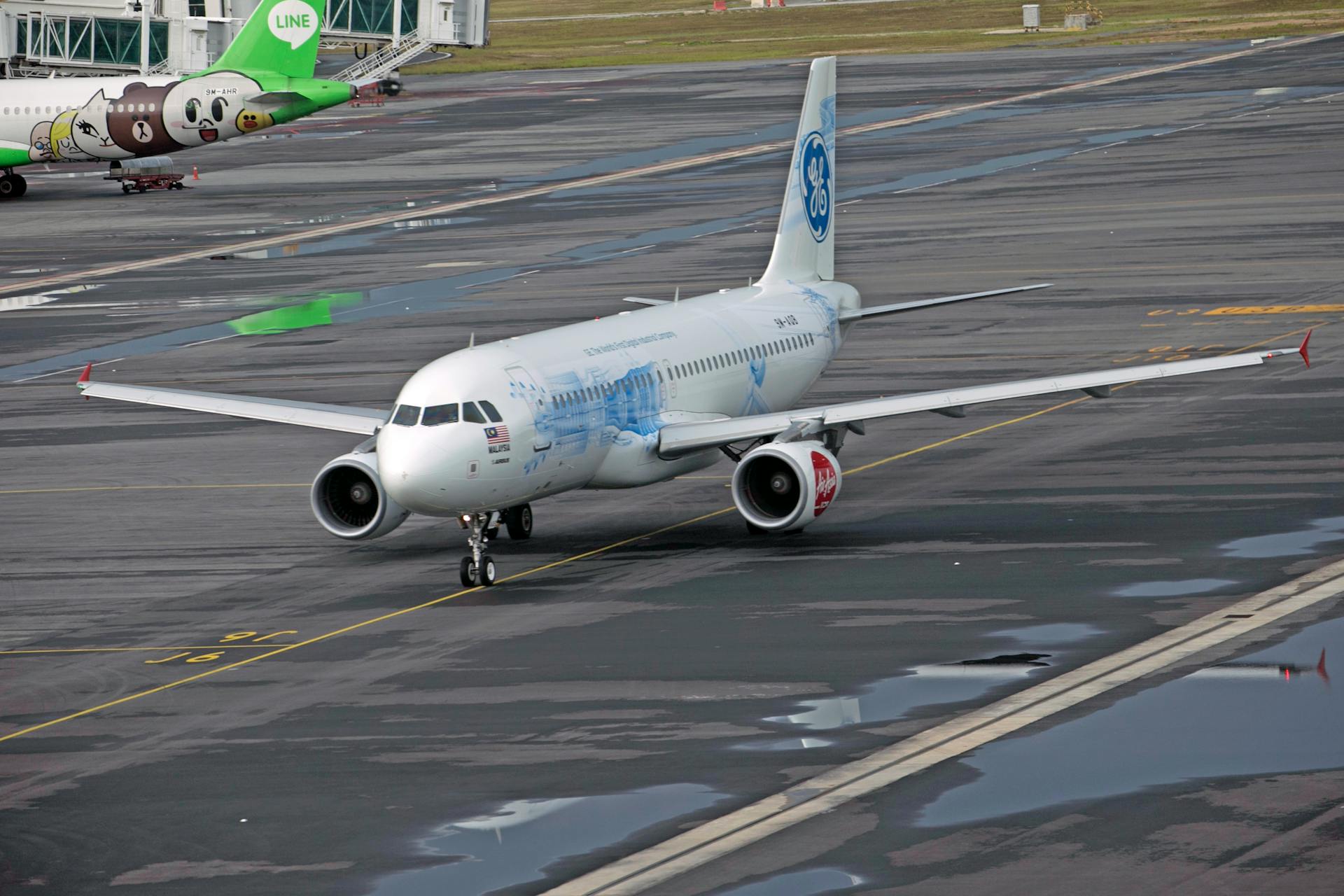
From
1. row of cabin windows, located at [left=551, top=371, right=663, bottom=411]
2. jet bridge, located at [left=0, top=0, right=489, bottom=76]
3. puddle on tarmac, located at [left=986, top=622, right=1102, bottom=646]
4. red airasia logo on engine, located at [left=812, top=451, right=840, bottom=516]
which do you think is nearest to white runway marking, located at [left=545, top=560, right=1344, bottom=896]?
puddle on tarmac, located at [left=986, top=622, right=1102, bottom=646]

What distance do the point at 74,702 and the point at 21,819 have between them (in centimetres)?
469

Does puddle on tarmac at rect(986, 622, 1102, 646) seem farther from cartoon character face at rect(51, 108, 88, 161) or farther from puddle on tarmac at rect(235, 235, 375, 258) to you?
cartoon character face at rect(51, 108, 88, 161)

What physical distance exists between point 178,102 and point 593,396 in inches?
2821

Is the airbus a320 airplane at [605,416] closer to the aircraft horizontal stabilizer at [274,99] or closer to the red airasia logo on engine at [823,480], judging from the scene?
the red airasia logo on engine at [823,480]

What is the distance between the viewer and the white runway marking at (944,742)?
768 inches

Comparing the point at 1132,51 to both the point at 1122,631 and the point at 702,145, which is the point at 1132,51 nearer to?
the point at 702,145

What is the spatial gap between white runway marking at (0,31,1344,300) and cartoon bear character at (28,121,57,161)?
20.5 metres

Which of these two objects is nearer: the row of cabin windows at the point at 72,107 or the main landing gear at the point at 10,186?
the row of cabin windows at the point at 72,107

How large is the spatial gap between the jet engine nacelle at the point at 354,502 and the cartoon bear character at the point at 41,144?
72.1 metres

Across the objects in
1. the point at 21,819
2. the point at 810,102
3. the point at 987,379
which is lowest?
the point at 21,819

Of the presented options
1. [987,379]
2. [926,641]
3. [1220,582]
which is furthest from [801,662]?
[987,379]

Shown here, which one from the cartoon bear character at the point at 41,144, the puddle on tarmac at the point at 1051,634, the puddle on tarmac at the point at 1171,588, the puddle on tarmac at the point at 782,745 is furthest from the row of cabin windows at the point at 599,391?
the cartoon bear character at the point at 41,144

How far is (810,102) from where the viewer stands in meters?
41.2

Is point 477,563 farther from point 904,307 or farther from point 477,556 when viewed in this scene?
point 904,307
